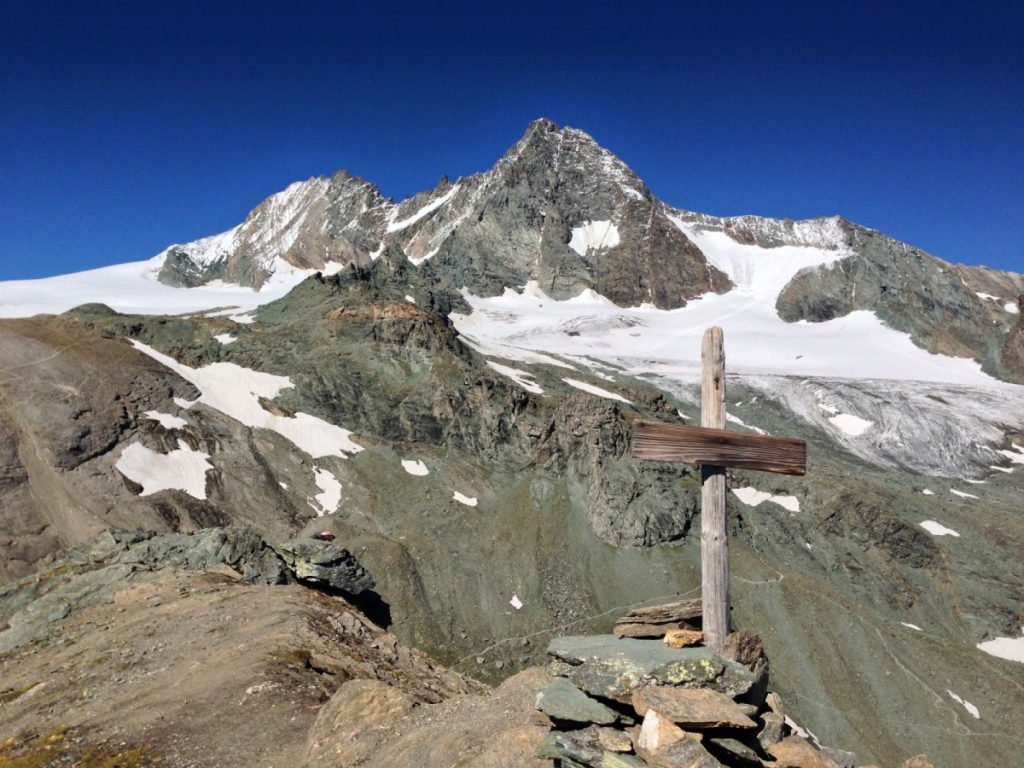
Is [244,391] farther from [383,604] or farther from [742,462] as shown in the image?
[742,462]

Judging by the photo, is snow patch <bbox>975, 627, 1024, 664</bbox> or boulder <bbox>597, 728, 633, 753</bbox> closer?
boulder <bbox>597, 728, 633, 753</bbox>

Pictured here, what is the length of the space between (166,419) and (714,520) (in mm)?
58540

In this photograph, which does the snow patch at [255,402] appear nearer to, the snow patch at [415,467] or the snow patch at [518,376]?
the snow patch at [415,467]

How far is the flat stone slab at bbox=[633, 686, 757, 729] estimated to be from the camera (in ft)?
25.2

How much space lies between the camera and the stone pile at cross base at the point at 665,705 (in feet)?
25.1

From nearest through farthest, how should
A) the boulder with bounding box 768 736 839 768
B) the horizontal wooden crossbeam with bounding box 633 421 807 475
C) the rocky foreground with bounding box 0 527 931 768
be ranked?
the horizontal wooden crossbeam with bounding box 633 421 807 475 < the rocky foreground with bounding box 0 527 931 768 < the boulder with bounding box 768 736 839 768

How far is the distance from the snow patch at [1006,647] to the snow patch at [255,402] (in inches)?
2181

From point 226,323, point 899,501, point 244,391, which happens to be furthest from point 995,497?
point 226,323

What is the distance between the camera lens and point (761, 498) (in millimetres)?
69688

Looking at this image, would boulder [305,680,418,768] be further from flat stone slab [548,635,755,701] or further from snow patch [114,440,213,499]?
snow patch [114,440,213,499]

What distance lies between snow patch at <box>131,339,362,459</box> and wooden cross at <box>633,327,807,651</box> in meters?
55.4

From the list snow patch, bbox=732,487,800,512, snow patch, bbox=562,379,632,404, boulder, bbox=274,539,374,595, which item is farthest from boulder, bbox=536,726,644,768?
snow patch, bbox=562,379,632,404

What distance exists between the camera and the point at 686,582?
173ft

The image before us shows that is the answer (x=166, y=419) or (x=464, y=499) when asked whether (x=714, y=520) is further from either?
(x=166, y=419)
